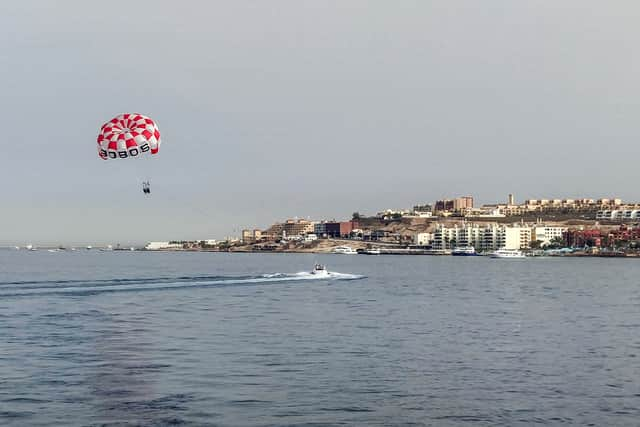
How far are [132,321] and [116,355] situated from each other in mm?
15505

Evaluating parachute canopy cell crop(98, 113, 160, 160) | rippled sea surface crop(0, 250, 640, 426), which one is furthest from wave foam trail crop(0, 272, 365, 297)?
parachute canopy cell crop(98, 113, 160, 160)

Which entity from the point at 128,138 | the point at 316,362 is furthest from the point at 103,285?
the point at 316,362

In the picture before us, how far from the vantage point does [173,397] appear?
30.3m

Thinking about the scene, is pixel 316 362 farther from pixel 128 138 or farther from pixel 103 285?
pixel 103 285

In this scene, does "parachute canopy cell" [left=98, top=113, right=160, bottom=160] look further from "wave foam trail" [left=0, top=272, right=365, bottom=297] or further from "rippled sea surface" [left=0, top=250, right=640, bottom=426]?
"wave foam trail" [left=0, top=272, right=365, bottom=297]

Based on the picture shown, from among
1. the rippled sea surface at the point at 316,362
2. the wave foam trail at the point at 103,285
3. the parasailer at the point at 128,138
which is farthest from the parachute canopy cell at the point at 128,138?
the wave foam trail at the point at 103,285

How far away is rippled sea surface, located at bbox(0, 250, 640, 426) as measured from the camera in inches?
1124

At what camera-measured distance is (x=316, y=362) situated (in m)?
38.4

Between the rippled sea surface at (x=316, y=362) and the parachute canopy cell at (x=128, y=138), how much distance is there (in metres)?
9.92

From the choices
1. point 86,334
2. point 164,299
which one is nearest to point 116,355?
point 86,334

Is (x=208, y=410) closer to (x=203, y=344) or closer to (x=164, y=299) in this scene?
(x=203, y=344)

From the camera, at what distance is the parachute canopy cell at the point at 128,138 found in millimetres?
52219

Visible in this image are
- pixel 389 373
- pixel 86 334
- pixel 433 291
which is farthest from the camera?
pixel 433 291

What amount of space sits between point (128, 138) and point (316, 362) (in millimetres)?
20774
